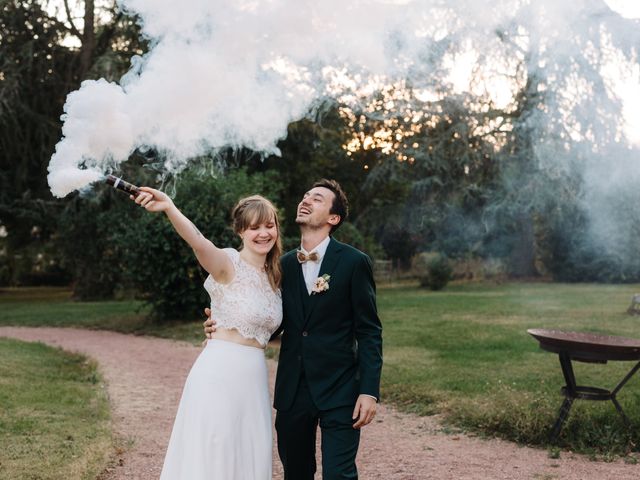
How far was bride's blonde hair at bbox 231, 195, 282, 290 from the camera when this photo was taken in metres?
3.92

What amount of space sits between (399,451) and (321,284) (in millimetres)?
3257

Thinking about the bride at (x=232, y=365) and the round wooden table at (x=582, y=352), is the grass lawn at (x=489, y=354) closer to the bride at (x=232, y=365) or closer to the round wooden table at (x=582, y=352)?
the round wooden table at (x=582, y=352)

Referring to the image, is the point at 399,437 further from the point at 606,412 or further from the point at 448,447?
the point at 606,412

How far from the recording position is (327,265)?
3.92m

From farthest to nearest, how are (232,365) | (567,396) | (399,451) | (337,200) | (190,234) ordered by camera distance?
(567,396) < (399,451) < (337,200) < (232,365) < (190,234)

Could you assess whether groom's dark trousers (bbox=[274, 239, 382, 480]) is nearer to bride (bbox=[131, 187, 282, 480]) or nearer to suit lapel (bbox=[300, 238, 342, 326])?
suit lapel (bbox=[300, 238, 342, 326])

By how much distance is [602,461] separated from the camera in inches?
244

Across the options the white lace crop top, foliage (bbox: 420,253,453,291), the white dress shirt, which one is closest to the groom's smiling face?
the white dress shirt

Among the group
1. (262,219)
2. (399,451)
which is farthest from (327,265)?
(399,451)

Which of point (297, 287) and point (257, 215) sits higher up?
point (257, 215)

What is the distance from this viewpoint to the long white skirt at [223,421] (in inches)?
144

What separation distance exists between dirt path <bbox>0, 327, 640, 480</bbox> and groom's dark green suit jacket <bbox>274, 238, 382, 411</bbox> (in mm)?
2276

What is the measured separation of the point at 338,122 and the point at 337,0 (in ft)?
52.9

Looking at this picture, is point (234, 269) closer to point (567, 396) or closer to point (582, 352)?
point (582, 352)
